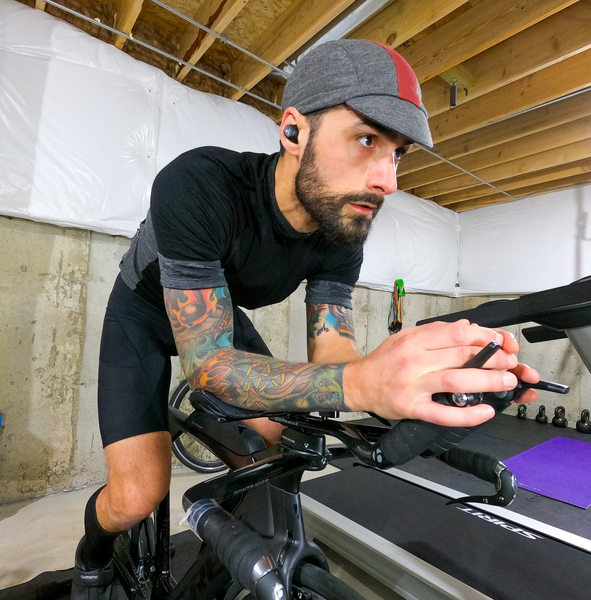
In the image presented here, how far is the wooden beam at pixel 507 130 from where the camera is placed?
2992 mm

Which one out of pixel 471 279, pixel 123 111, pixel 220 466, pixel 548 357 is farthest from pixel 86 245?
pixel 548 357

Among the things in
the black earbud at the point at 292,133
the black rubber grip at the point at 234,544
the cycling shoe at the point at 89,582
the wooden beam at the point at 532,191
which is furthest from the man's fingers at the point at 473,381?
the wooden beam at the point at 532,191

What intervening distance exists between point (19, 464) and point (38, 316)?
2.75ft

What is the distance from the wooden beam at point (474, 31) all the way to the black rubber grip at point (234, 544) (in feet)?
9.12

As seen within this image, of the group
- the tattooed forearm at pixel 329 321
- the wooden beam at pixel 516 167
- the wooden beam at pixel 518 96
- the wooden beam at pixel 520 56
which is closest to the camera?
the tattooed forearm at pixel 329 321

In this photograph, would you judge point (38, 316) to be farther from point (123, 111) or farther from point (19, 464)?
point (123, 111)

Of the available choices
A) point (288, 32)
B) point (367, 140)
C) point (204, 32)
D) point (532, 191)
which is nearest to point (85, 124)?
point (204, 32)

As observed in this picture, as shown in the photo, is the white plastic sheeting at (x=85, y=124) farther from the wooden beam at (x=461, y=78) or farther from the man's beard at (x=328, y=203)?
the man's beard at (x=328, y=203)

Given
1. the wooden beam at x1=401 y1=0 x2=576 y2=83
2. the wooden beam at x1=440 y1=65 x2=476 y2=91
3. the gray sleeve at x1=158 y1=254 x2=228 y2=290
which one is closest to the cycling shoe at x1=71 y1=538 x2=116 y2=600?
the gray sleeve at x1=158 y1=254 x2=228 y2=290

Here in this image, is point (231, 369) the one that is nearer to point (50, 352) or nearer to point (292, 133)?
point (292, 133)

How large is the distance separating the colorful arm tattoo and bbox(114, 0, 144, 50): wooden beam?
2.09 m

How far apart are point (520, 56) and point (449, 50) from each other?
1.77ft

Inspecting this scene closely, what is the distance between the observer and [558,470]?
274 centimetres

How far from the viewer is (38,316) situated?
2199 millimetres
